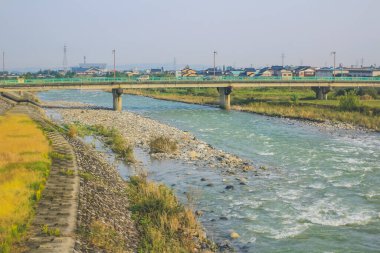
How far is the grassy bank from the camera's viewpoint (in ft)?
43.3

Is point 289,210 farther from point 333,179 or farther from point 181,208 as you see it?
point 333,179

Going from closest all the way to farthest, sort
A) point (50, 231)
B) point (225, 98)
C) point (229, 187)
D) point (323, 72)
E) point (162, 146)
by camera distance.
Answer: point (50, 231) < point (229, 187) < point (162, 146) < point (225, 98) < point (323, 72)

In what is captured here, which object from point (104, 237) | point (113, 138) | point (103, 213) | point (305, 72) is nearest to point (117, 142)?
point (113, 138)

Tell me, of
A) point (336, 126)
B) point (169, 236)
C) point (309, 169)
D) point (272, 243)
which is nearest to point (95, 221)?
point (169, 236)

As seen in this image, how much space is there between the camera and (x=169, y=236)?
15312mm

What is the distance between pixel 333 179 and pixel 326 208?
6.09 m

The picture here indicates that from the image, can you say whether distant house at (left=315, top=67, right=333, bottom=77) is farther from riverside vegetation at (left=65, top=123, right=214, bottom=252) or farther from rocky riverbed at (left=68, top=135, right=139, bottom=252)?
riverside vegetation at (left=65, top=123, right=214, bottom=252)

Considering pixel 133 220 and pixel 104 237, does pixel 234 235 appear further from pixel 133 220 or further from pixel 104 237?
pixel 104 237

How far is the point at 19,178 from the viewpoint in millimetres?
18641

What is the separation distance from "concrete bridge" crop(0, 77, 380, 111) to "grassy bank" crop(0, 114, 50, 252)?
120 feet

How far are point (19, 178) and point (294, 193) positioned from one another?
551 inches

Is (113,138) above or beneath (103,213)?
above

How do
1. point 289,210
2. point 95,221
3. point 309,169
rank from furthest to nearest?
1. point 309,169
2. point 289,210
3. point 95,221

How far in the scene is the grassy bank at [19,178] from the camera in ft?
43.3
